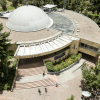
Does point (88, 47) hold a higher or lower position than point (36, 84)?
higher

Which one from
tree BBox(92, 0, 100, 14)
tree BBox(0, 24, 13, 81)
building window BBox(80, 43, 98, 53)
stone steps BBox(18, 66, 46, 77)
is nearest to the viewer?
tree BBox(0, 24, 13, 81)

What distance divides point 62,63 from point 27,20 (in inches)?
750

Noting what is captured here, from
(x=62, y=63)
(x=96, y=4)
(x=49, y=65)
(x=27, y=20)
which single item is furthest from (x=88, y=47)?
(x=96, y=4)

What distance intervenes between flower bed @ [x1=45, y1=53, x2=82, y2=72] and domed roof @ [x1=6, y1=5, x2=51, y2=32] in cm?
1442

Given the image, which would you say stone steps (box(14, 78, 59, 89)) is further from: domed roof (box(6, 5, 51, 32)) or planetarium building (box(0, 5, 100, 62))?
domed roof (box(6, 5, 51, 32))

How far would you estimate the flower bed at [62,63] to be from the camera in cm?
2963

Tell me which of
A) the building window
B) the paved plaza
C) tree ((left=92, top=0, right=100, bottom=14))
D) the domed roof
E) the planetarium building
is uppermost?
tree ((left=92, top=0, right=100, bottom=14))

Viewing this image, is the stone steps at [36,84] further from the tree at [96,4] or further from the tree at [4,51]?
the tree at [96,4]

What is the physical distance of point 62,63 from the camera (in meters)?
32.5

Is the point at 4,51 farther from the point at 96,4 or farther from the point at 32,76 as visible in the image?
the point at 96,4

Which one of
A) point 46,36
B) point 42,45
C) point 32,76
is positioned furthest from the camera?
point 46,36

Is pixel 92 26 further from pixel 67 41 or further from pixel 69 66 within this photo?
pixel 69 66

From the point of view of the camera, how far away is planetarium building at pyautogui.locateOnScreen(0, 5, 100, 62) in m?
30.3

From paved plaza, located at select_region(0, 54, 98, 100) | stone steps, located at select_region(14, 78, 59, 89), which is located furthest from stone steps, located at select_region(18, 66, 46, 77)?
paved plaza, located at select_region(0, 54, 98, 100)
